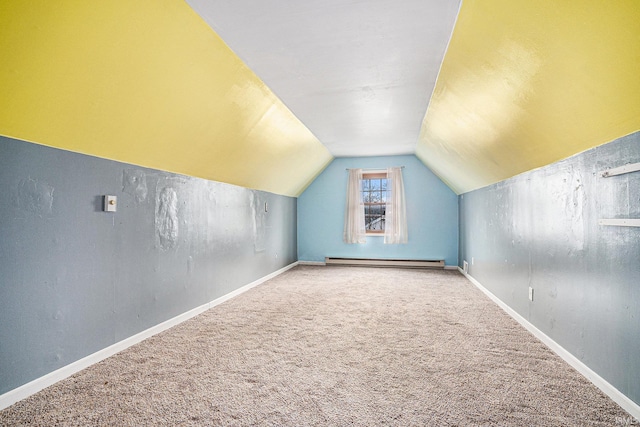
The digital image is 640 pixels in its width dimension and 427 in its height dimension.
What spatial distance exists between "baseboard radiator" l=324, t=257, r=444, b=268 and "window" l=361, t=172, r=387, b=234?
0.64 meters

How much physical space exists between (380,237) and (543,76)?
195 inches

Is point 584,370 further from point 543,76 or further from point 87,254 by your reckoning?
point 87,254

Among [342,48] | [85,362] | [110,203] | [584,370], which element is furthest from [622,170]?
[85,362]

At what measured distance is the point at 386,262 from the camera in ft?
21.0

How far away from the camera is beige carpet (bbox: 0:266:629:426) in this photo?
1602mm

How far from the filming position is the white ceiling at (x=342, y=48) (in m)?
1.85

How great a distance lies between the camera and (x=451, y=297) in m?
4.05

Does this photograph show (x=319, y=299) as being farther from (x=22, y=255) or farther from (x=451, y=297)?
(x=22, y=255)

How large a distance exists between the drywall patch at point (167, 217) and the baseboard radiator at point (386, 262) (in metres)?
4.08

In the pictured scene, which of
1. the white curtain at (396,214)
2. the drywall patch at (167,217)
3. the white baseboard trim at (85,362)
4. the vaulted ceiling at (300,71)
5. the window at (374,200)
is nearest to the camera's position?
the vaulted ceiling at (300,71)

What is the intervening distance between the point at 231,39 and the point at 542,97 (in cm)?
208

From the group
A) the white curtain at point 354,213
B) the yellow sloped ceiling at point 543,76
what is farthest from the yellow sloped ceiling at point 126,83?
the white curtain at point 354,213

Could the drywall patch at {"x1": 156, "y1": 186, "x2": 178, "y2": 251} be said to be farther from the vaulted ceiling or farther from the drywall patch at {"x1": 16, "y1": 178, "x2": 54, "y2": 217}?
the drywall patch at {"x1": 16, "y1": 178, "x2": 54, "y2": 217}

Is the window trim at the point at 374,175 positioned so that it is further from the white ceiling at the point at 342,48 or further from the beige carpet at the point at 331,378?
the beige carpet at the point at 331,378
